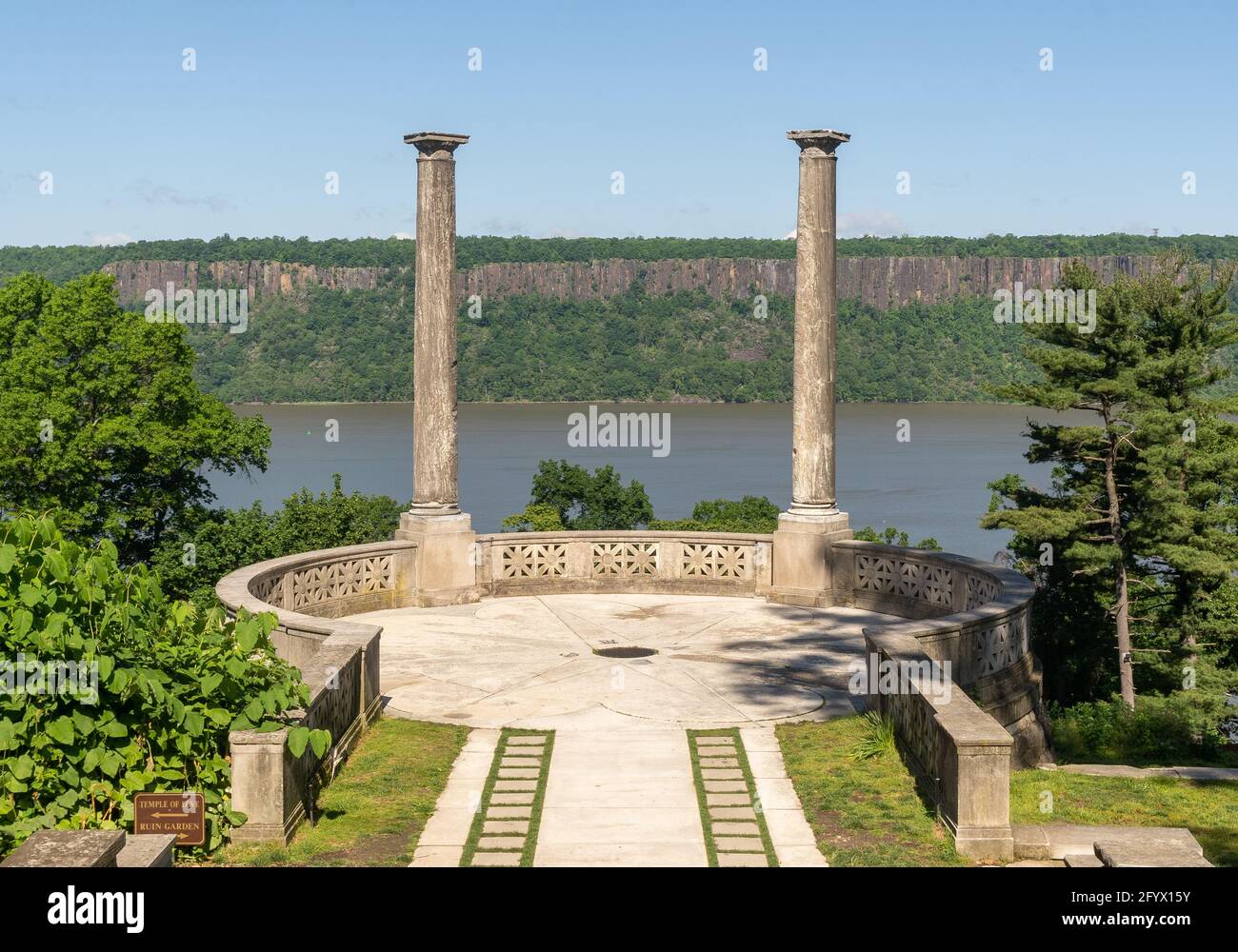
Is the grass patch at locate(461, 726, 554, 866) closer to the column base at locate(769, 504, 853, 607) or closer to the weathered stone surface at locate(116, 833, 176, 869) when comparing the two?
the weathered stone surface at locate(116, 833, 176, 869)

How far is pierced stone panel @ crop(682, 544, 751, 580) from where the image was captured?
2089cm

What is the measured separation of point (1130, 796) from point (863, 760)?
88.2 inches

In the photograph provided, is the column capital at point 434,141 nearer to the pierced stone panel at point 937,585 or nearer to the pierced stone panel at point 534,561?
the pierced stone panel at point 534,561

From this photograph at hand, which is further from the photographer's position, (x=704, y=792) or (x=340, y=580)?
(x=340, y=580)

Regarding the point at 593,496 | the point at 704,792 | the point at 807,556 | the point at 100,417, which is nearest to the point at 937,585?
the point at 807,556

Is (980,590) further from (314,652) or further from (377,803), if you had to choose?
(377,803)

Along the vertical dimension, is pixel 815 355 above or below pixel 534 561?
above

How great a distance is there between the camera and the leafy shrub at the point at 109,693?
905 centimetres

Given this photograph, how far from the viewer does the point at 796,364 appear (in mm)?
20156

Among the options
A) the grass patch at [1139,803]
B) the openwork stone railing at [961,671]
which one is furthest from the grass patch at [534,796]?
the grass patch at [1139,803]

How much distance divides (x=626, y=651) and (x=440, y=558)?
407 centimetres

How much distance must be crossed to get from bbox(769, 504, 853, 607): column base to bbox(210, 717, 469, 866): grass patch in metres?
7.67

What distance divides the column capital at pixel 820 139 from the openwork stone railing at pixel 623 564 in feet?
17.9
